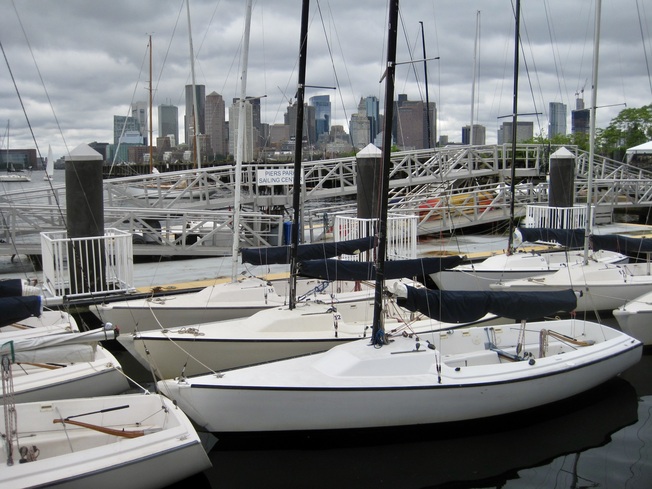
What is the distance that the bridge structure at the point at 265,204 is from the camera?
19.1 meters

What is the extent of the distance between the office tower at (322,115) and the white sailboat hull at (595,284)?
878cm

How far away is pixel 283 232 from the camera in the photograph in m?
20.2

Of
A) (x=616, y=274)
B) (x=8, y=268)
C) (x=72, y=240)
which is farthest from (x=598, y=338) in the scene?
(x=8, y=268)

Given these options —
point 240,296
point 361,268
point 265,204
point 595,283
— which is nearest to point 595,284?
point 595,283

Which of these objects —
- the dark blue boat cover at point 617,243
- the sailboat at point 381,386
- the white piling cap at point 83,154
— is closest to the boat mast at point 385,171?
the sailboat at point 381,386

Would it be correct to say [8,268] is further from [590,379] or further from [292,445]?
[590,379]

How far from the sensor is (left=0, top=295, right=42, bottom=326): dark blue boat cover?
9531 mm

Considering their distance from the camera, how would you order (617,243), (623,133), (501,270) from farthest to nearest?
(623,133) < (501,270) < (617,243)

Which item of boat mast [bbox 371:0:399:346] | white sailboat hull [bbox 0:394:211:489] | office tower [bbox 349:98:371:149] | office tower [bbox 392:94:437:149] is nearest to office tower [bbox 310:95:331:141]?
office tower [bbox 349:98:371:149]

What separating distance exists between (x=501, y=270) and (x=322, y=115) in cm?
1444

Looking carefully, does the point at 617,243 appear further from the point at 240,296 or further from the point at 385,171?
the point at 240,296

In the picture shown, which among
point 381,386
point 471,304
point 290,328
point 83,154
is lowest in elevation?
point 381,386

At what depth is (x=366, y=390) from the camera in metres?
8.70

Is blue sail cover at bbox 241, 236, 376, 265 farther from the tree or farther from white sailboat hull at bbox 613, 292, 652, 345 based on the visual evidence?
the tree
